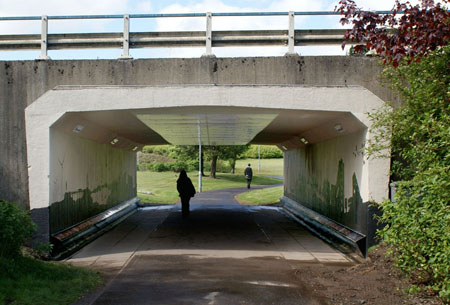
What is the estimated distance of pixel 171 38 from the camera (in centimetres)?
972

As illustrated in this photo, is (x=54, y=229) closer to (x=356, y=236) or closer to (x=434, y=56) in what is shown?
(x=356, y=236)

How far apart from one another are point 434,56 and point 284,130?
7.27 metres

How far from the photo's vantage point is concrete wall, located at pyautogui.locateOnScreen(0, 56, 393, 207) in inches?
365

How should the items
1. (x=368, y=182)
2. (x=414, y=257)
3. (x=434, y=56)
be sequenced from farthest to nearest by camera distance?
1. (x=368, y=182)
2. (x=434, y=56)
3. (x=414, y=257)

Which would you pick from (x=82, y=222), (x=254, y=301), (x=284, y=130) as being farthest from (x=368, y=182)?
(x=82, y=222)

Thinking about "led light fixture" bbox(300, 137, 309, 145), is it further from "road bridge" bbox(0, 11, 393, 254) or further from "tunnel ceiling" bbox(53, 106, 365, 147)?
"road bridge" bbox(0, 11, 393, 254)

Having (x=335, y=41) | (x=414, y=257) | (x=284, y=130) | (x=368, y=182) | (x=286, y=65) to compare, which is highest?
(x=335, y=41)

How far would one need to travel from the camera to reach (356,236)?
9562 mm

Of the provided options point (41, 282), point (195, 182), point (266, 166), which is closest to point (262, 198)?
point (195, 182)

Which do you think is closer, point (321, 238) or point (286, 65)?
point (286, 65)

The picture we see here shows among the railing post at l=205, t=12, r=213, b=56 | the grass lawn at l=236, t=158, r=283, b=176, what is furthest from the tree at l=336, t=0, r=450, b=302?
the grass lawn at l=236, t=158, r=283, b=176

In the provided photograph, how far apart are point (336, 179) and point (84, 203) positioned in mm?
6686

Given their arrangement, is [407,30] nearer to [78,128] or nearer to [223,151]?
[78,128]

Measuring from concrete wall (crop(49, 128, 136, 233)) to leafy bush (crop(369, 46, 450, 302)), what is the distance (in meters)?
6.50
